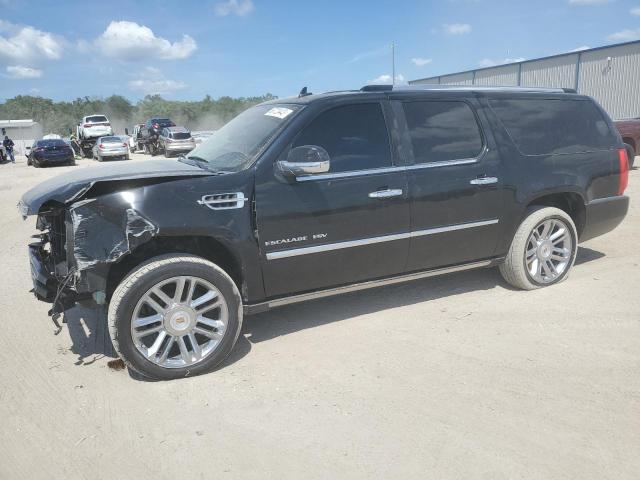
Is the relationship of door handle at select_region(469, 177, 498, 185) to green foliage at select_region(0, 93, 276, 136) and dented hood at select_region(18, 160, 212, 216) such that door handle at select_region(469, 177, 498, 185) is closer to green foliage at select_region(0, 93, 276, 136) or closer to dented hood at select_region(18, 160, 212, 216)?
dented hood at select_region(18, 160, 212, 216)

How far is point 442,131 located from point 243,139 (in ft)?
5.47

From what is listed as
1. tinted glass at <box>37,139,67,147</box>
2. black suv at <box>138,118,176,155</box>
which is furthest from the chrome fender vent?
black suv at <box>138,118,176,155</box>

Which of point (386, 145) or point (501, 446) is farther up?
point (386, 145)

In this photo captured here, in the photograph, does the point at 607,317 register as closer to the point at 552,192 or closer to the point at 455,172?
the point at 552,192

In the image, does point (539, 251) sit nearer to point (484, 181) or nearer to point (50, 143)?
point (484, 181)

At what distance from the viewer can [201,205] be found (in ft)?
11.0

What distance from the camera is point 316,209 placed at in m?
3.64

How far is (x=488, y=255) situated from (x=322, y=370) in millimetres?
2056

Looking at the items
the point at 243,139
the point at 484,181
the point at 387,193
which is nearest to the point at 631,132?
the point at 484,181

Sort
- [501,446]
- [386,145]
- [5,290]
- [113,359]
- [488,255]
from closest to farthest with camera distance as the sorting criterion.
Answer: [501,446] < [113,359] < [386,145] < [488,255] < [5,290]

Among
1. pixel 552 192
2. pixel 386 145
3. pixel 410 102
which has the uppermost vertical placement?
pixel 410 102

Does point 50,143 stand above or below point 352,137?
above

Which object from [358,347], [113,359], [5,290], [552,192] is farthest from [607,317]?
[5,290]

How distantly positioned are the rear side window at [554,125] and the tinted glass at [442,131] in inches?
14.3
